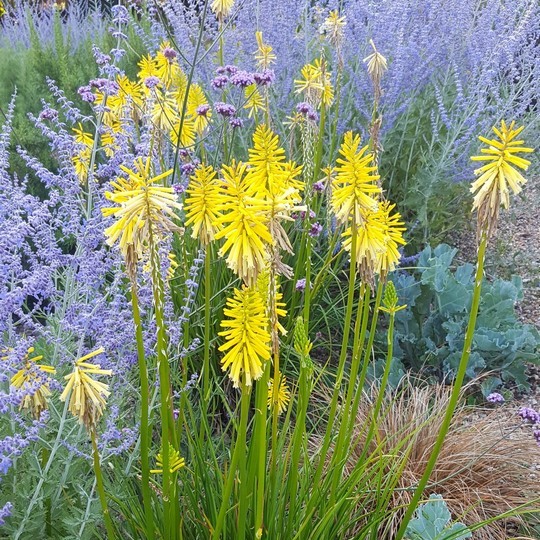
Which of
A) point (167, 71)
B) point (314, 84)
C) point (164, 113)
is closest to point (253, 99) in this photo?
point (167, 71)

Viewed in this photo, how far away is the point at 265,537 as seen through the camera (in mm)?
1921

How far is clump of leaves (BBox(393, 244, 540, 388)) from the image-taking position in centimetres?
369

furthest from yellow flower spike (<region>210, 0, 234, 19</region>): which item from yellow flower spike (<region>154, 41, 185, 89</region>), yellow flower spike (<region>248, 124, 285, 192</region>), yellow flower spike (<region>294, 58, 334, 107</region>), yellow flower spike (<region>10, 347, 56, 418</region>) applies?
yellow flower spike (<region>10, 347, 56, 418</region>)

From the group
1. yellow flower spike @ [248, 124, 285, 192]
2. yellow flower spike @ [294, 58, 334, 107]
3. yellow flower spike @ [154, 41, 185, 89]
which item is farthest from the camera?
yellow flower spike @ [154, 41, 185, 89]

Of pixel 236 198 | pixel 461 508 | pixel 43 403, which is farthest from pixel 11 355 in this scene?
pixel 461 508

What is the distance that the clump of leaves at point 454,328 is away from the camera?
12.1 ft

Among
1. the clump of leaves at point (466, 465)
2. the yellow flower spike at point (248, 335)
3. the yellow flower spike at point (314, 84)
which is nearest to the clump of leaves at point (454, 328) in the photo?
the clump of leaves at point (466, 465)

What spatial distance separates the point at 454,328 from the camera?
3.68m

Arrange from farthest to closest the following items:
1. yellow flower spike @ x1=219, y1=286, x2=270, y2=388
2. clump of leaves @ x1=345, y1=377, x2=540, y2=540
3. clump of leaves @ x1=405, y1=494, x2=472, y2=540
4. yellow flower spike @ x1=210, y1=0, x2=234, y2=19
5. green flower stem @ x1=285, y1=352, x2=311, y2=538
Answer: yellow flower spike @ x1=210, y1=0, x2=234, y2=19 < clump of leaves @ x1=345, y1=377, x2=540, y2=540 < clump of leaves @ x1=405, y1=494, x2=472, y2=540 < green flower stem @ x1=285, y1=352, x2=311, y2=538 < yellow flower spike @ x1=219, y1=286, x2=270, y2=388

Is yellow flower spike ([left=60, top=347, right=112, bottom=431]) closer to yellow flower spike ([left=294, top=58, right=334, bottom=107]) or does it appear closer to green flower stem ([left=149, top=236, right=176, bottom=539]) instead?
green flower stem ([left=149, top=236, right=176, bottom=539])

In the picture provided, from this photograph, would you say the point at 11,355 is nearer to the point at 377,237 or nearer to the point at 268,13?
the point at 377,237

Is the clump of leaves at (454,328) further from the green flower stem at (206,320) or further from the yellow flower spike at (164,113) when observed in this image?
the green flower stem at (206,320)

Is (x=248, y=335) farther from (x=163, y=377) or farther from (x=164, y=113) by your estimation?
(x=164, y=113)

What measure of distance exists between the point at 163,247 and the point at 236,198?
733 millimetres
